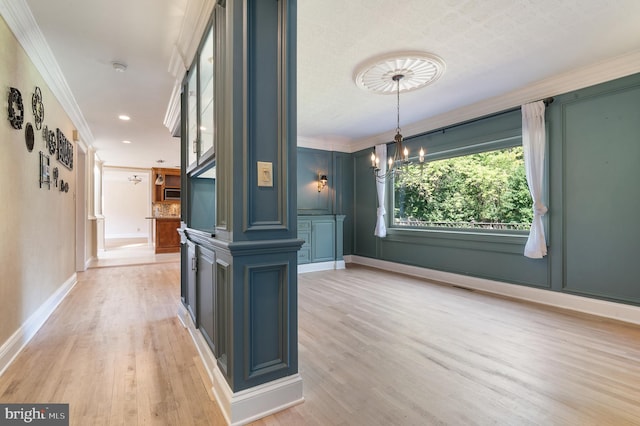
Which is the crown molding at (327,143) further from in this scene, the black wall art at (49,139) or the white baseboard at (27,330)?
the white baseboard at (27,330)

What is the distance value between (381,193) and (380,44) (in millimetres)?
3416

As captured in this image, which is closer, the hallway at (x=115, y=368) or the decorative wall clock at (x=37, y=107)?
the hallway at (x=115, y=368)

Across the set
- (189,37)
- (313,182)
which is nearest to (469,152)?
(313,182)

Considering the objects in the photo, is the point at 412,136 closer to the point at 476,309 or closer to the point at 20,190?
the point at 476,309

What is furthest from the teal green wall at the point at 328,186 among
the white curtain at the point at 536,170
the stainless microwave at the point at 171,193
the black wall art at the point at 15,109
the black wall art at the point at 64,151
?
the stainless microwave at the point at 171,193

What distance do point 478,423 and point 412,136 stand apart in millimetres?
4582

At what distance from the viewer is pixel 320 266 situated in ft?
19.6

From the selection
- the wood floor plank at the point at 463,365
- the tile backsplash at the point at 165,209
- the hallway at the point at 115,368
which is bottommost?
the wood floor plank at the point at 463,365

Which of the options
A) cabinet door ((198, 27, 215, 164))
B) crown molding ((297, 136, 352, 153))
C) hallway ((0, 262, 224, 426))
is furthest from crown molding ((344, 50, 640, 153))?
hallway ((0, 262, 224, 426))

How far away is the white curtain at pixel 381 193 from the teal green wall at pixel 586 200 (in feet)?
5.79

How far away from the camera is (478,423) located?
1.60 metres

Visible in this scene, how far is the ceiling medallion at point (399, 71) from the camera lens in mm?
2980

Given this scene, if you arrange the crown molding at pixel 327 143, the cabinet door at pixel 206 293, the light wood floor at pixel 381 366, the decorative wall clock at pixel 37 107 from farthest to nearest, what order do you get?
the crown molding at pixel 327 143, the decorative wall clock at pixel 37 107, the cabinet door at pixel 206 293, the light wood floor at pixel 381 366

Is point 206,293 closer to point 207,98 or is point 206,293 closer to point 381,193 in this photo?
point 207,98
